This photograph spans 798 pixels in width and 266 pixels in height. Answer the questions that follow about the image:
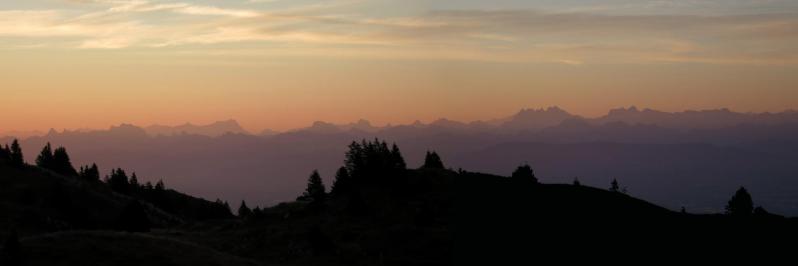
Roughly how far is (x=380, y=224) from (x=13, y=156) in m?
92.0

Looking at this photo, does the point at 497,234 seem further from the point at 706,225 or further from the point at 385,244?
the point at 385,244

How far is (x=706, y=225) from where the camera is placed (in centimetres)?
3925

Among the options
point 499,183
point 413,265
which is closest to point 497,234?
point 499,183

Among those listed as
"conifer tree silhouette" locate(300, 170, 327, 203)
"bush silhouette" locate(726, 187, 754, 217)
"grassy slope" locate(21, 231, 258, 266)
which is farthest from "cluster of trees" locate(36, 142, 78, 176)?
"bush silhouette" locate(726, 187, 754, 217)

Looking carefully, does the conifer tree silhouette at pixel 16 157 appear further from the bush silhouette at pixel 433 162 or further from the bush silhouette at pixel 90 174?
the bush silhouette at pixel 433 162

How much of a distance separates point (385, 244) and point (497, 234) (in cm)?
5592

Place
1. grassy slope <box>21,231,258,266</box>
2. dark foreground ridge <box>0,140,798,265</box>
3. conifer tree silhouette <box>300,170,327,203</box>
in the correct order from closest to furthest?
dark foreground ridge <box>0,140,798,265</box>
grassy slope <box>21,231,258,266</box>
conifer tree silhouette <box>300,170,327,203</box>

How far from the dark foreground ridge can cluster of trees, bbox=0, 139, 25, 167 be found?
11.2 inches

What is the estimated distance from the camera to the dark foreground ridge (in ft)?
119

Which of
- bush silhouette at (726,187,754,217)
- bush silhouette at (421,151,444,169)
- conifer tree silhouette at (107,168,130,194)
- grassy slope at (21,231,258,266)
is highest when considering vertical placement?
bush silhouette at (421,151,444,169)

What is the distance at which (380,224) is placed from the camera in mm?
98438

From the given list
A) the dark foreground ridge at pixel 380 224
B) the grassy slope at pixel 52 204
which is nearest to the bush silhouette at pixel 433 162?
the dark foreground ridge at pixel 380 224

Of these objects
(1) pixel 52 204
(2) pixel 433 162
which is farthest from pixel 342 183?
(1) pixel 52 204

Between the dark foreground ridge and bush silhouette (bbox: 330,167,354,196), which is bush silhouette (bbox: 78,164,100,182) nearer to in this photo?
the dark foreground ridge
